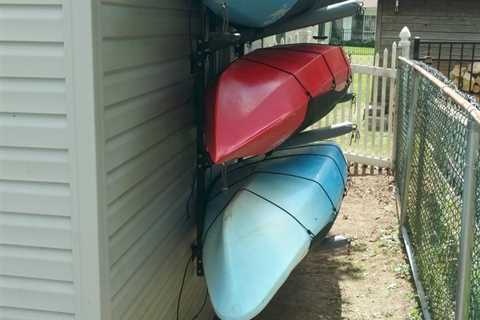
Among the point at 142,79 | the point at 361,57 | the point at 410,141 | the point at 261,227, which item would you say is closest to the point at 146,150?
the point at 142,79

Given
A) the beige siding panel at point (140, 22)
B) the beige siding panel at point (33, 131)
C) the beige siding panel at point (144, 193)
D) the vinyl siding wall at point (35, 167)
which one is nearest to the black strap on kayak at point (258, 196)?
the beige siding panel at point (144, 193)

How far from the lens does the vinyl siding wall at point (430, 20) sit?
1223 centimetres

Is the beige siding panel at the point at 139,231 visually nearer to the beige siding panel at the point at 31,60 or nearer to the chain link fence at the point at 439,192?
the beige siding panel at the point at 31,60

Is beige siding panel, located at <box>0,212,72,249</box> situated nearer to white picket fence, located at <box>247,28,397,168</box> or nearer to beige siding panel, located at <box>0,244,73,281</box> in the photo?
beige siding panel, located at <box>0,244,73,281</box>

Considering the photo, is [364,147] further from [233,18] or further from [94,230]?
[94,230]

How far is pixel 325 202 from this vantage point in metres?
3.53

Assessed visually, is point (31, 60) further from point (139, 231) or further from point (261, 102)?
point (261, 102)

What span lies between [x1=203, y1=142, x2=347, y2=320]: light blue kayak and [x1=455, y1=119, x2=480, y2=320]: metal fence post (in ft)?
2.51

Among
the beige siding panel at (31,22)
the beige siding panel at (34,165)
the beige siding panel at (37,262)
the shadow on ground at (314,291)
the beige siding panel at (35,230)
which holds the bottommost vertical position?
the shadow on ground at (314,291)

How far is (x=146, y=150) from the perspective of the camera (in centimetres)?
289

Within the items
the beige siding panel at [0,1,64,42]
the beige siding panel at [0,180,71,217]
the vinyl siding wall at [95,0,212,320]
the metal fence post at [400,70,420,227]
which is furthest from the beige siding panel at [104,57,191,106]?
the metal fence post at [400,70,420,227]

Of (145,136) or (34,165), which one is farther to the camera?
(145,136)

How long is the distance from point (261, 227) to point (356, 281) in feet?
6.99

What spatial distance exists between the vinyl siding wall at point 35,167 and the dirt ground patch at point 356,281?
1466mm
